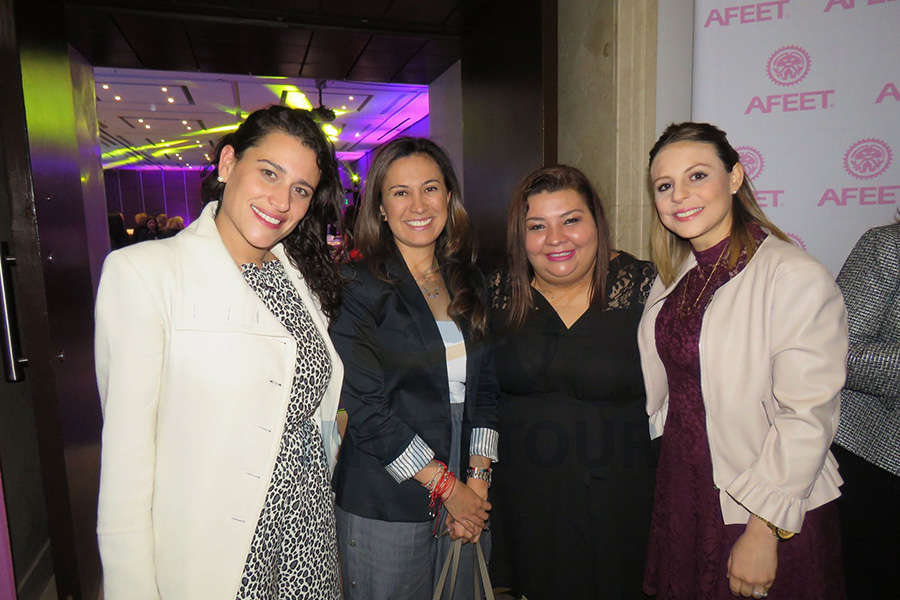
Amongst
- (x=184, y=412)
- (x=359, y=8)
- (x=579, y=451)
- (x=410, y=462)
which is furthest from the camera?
(x=359, y=8)

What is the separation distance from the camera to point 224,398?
1244mm

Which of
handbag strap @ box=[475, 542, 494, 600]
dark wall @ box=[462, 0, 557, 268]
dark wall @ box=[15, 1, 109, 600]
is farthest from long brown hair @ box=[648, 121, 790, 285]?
dark wall @ box=[15, 1, 109, 600]

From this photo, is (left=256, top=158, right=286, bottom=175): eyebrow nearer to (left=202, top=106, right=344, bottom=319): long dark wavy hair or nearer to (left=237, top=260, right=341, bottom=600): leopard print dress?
(left=202, top=106, right=344, bottom=319): long dark wavy hair

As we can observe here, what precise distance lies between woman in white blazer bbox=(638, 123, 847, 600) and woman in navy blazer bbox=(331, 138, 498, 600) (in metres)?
0.61

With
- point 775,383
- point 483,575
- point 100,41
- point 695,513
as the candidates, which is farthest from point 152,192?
point 775,383

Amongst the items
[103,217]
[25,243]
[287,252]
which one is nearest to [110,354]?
[287,252]

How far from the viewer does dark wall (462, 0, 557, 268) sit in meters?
2.96

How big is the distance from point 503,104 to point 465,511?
2646mm

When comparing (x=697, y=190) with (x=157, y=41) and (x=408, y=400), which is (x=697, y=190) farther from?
(x=157, y=41)

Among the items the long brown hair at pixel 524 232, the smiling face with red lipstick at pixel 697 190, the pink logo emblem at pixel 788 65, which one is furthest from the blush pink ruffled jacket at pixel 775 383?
the pink logo emblem at pixel 788 65

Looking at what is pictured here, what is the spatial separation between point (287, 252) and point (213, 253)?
40cm

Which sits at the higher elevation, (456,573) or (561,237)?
(561,237)

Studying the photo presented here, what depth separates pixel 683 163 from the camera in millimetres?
1545

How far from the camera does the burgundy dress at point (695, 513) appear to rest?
1.41 meters
